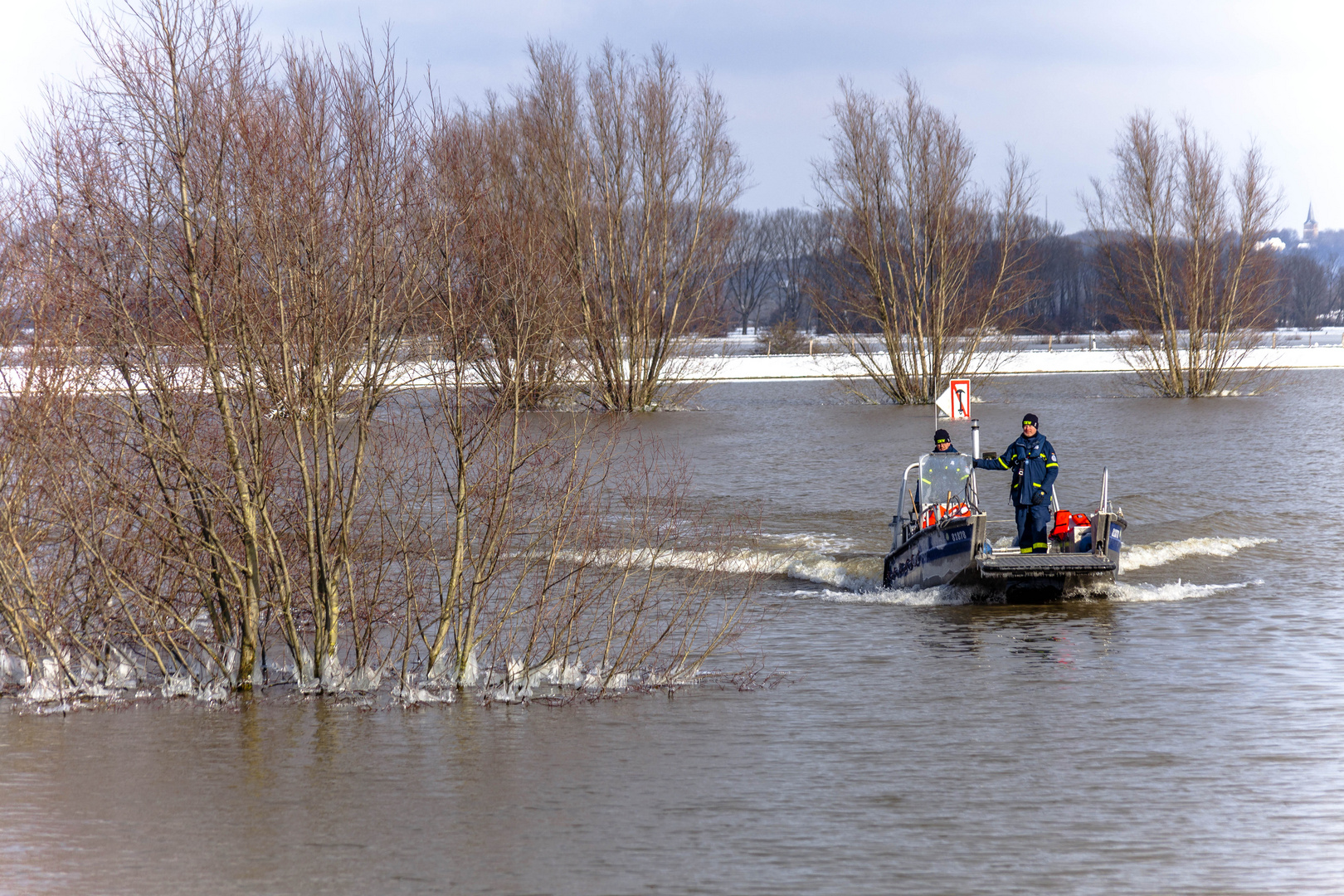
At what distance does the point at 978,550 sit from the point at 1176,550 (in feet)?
18.5

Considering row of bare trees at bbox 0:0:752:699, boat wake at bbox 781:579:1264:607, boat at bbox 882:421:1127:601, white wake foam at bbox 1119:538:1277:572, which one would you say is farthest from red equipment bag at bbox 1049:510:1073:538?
row of bare trees at bbox 0:0:752:699

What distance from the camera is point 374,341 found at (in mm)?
9914

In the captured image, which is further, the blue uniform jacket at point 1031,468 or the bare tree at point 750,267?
the bare tree at point 750,267

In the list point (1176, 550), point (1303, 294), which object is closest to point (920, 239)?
point (1176, 550)

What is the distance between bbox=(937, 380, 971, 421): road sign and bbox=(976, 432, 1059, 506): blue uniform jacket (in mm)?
1352

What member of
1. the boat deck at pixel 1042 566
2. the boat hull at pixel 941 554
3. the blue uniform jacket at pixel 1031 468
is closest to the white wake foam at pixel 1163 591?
the boat deck at pixel 1042 566

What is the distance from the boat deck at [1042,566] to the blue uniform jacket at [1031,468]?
0.72 m

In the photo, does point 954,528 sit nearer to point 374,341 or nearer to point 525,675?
point 525,675

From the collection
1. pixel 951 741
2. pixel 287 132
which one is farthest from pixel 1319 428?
pixel 287 132

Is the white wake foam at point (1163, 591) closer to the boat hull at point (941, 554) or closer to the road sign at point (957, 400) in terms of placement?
the boat hull at point (941, 554)

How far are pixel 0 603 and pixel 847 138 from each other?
41.2 m

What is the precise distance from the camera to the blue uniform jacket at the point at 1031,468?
1520 cm

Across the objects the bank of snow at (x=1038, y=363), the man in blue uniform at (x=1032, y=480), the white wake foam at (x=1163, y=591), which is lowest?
the white wake foam at (x=1163, y=591)

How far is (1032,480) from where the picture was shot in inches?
598
